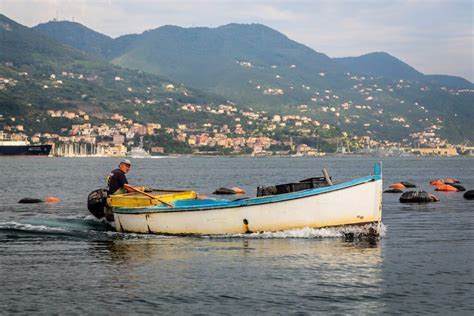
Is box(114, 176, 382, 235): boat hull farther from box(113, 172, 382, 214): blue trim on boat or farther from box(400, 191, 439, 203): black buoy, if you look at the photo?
box(400, 191, 439, 203): black buoy

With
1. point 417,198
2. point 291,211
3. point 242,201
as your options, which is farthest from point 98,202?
point 417,198

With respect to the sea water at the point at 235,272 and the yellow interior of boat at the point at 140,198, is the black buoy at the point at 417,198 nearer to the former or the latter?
the sea water at the point at 235,272

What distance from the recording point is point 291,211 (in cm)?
2727

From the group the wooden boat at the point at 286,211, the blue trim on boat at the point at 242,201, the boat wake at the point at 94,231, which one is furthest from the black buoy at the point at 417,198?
the blue trim on boat at the point at 242,201

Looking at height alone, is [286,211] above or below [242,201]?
below

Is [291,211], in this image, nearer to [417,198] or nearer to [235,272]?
[235,272]

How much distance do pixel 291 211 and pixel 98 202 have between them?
374 inches

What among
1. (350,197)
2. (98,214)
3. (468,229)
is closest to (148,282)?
(350,197)

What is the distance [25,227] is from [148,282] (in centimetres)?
1418

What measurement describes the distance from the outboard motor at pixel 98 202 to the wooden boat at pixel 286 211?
16.0ft

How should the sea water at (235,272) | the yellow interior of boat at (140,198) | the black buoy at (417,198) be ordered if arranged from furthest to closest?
the black buoy at (417,198), the yellow interior of boat at (140,198), the sea water at (235,272)

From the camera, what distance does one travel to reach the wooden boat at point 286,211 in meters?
26.9

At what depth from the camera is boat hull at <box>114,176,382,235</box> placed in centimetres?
2692

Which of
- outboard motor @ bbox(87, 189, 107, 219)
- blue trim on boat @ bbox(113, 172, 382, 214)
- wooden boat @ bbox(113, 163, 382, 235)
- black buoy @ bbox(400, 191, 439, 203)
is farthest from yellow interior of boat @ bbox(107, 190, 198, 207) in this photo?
black buoy @ bbox(400, 191, 439, 203)
